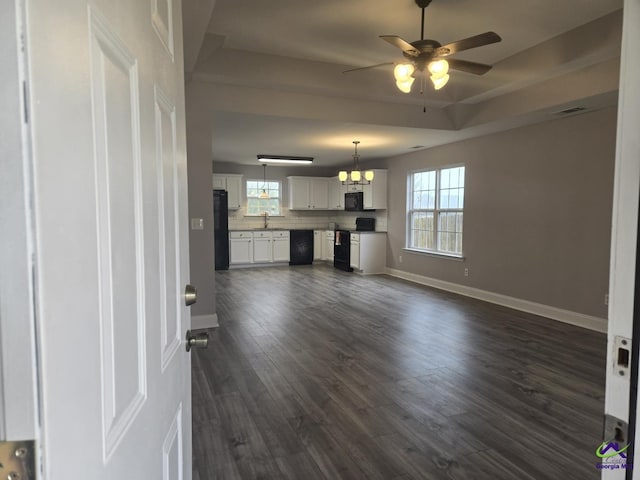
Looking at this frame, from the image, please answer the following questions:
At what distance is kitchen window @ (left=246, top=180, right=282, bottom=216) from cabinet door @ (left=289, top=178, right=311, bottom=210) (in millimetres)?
414

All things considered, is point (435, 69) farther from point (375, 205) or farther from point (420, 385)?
point (375, 205)

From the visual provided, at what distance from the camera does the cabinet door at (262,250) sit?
9144 millimetres

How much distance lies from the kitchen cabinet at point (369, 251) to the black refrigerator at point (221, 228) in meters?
2.85

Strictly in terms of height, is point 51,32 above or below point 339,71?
below

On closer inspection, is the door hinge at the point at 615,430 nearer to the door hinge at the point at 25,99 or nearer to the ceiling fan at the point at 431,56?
the door hinge at the point at 25,99

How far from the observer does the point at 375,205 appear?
820 centimetres

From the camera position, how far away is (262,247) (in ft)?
30.2

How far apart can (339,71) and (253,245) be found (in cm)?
543

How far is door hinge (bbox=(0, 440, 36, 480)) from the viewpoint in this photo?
332 millimetres

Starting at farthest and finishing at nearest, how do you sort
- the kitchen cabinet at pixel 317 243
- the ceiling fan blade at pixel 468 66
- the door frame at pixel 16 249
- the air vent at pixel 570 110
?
the kitchen cabinet at pixel 317 243 < the air vent at pixel 570 110 < the ceiling fan blade at pixel 468 66 < the door frame at pixel 16 249

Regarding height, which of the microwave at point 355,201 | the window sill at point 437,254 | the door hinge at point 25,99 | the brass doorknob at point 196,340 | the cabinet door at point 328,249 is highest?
the microwave at point 355,201

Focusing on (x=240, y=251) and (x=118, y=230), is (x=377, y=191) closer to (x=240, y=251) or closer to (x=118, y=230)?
(x=240, y=251)

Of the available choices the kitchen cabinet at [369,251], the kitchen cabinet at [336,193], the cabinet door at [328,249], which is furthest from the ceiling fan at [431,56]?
the cabinet door at [328,249]

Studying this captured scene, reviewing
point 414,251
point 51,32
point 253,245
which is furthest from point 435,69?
point 253,245
